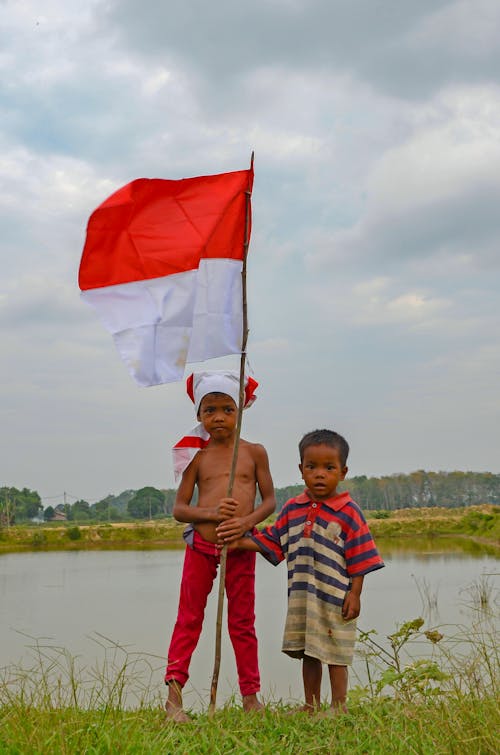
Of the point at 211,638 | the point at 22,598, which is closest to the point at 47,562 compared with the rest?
the point at 22,598

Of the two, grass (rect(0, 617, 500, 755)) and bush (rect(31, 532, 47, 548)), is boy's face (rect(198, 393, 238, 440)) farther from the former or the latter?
bush (rect(31, 532, 47, 548))

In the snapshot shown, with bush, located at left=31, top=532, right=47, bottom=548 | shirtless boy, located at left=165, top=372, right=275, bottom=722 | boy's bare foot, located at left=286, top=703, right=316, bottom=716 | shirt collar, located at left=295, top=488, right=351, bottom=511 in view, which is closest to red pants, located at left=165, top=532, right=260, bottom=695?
shirtless boy, located at left=165, top=372, right=275, bottom=722

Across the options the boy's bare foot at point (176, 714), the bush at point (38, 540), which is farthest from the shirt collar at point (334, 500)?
the bush at point (38, 540)

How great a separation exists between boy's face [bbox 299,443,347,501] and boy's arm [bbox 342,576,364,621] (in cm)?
38

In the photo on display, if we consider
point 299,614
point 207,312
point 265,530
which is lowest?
point 299,614

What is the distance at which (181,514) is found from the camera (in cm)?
329

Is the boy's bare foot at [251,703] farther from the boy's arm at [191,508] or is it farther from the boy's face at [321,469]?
the boy's face at [321,469]

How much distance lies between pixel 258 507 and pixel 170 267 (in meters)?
1.11

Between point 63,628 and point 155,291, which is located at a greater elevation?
point 155,291

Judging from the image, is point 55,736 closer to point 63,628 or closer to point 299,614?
point 299,614

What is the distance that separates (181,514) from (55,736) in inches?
46.2

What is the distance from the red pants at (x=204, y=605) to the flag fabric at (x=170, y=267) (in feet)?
2.81

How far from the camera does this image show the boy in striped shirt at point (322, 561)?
2.99m

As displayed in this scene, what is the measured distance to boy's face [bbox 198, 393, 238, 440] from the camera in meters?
3.33
